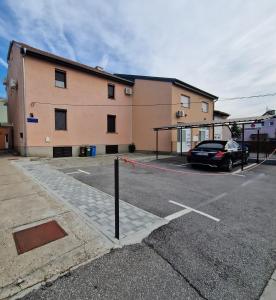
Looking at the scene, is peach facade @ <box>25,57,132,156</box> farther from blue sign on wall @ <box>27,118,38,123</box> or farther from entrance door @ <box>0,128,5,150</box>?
entrance door @ <box>0,128,5,150</box>

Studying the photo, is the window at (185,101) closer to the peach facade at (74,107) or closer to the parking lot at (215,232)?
the peach facade at (74,107)

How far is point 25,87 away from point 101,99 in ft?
18.6

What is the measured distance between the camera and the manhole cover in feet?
8.68

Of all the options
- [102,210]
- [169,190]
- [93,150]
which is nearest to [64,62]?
[93,150]

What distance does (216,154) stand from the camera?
27.3ft

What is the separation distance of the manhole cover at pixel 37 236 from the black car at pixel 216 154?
7.10 m

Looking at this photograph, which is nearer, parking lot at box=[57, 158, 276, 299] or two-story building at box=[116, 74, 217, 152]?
parking lot at box=[57, 158, 276, 299]

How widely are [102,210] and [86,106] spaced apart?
1238 cm

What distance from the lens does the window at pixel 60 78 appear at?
13.4m

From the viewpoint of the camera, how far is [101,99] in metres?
15.8

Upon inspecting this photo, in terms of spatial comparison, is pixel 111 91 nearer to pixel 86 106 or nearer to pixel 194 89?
pixel 86 106

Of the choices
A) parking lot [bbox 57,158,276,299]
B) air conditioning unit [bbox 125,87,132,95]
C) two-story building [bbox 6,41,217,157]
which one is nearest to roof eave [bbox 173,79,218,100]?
two-story building [bbox 6,41,217,157]

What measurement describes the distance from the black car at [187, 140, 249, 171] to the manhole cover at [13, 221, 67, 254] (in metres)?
7.10

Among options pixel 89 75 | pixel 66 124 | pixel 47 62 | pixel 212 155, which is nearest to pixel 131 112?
pixel 89 75
